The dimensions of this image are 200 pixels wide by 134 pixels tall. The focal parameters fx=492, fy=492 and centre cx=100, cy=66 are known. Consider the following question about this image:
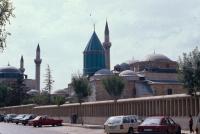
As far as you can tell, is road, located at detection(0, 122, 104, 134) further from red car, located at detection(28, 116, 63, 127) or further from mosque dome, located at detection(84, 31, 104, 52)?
mosque dome, located at detection(84, 31, 104, 52)

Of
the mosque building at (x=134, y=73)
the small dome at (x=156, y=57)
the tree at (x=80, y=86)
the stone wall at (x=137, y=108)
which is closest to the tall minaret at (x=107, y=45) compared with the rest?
the mosque building at (x=134, y=73)

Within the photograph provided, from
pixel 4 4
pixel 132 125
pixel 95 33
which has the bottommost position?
pixel 132 125

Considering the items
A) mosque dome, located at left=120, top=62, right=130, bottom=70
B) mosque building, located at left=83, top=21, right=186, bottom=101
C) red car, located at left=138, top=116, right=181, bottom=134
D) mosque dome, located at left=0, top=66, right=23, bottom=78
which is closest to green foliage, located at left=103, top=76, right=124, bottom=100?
mosque building, located at left=83, top=21, right=186, bottom=101

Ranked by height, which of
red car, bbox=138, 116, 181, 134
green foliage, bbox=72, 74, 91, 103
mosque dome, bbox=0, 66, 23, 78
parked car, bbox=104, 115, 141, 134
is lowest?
parked car, bbox=104, 115, 141, 134

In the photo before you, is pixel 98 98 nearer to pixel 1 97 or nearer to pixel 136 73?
pixel 136 73

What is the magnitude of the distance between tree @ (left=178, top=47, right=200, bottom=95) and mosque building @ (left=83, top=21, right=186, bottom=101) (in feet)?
164

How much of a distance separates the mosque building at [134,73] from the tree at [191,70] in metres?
49.9

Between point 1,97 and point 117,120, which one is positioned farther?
point 1,97

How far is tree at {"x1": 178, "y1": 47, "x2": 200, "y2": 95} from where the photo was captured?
32938 millimetres

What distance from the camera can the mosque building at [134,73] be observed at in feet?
310

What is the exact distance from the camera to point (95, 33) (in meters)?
114

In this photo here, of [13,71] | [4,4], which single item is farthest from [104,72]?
[4,4]

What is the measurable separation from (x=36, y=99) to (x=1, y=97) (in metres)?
19.6

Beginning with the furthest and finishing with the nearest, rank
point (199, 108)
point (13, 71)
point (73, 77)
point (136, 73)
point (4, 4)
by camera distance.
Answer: point (13, 71) → point (136, 73) → point (73, 77) → point (199, 108) → point (4, 4)
